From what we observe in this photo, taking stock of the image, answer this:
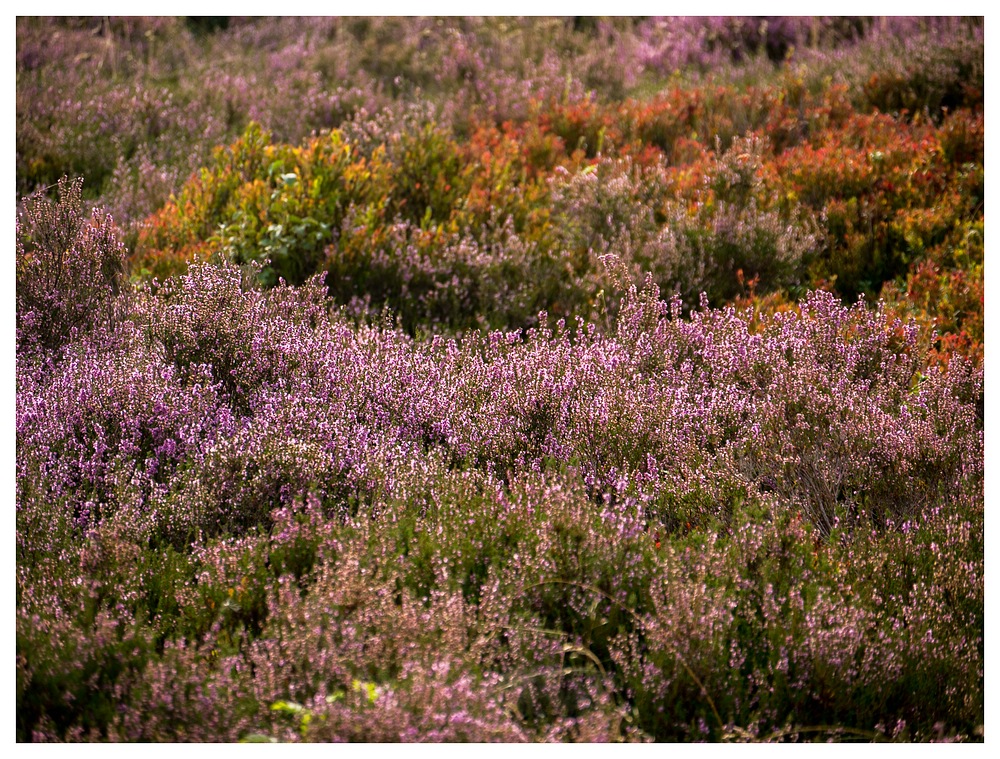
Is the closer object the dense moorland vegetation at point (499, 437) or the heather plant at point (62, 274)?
the dense moorland vegetation at point (499, 437)

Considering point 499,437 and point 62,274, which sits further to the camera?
point 62,274

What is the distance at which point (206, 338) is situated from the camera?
3.54 metres

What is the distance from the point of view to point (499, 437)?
321cm

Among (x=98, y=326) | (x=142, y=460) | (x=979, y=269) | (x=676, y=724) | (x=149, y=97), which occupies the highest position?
(x=149, y=97)

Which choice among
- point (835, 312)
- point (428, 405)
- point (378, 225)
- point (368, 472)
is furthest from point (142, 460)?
point (835, 312)

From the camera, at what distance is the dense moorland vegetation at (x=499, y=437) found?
84.4 inches

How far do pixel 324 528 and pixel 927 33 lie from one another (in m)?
8.63

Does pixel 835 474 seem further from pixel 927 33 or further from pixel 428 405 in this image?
pixel 927 33

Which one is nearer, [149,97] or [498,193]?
[498,193]

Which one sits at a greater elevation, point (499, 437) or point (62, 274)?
point (62, 274)

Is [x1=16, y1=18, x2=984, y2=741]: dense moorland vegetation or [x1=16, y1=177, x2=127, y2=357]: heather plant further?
[x1=16, y1=177, x2=127, y2=357]: heather plant

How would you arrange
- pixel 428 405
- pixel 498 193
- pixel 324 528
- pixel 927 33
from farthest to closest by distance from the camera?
pixel 927 33
pixel 498 193
pixel 428 405
pixel 324 528

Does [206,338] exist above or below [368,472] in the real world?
above

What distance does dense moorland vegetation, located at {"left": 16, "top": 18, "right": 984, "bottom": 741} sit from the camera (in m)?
2.14
